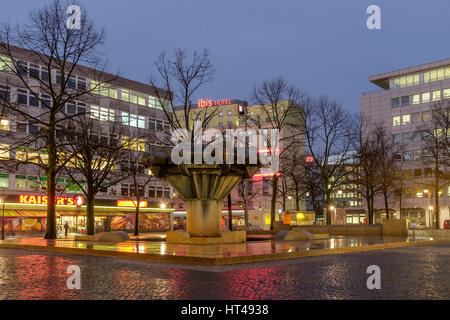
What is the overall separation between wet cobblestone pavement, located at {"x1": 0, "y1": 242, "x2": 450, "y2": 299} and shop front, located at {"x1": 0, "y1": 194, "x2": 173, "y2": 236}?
30.9 metres

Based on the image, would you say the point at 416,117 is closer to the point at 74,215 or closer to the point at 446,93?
the point at 446,93

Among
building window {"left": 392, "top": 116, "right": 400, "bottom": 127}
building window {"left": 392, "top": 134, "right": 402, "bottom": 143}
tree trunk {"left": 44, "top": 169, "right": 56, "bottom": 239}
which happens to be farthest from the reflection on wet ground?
building window {"left": 392, "top": 116, "right": 400, "bottom": 127}

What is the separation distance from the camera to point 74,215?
2183 inches

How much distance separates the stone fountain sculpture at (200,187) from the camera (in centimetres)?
1920

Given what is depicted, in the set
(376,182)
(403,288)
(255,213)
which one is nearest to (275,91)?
(376,182)

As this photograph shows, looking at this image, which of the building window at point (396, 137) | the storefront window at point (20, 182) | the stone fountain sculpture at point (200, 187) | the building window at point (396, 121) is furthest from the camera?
the building window at point (396, 121)

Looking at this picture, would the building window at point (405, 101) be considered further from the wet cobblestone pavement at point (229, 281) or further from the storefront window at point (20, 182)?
the wet cobblestone pavement at point (229, 281)

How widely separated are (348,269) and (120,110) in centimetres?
5565

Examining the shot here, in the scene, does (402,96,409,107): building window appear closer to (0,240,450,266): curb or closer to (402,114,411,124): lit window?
(402,114,411,124): lit window

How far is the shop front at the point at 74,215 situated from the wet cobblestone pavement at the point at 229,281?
30.9 meters

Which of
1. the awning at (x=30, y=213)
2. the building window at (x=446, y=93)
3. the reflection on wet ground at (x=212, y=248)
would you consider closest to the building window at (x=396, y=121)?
the building window at (x=446, y=93)

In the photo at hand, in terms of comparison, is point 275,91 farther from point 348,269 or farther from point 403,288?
point 403,288

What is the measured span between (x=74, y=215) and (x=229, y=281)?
160ft

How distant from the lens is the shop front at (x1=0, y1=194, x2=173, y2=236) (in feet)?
162
